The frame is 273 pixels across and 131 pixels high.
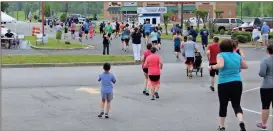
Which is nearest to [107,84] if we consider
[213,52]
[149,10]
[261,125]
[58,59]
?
[261,125]

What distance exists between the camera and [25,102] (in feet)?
46.9

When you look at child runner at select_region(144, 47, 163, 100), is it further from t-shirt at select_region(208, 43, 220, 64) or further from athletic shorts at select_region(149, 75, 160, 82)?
t-shirt at select_region(208, 43, 220, 64)

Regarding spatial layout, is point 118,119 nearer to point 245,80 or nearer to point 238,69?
point 238,69

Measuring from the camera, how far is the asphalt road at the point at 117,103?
11.0 metres

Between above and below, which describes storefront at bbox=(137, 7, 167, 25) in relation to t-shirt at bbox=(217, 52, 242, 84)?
above

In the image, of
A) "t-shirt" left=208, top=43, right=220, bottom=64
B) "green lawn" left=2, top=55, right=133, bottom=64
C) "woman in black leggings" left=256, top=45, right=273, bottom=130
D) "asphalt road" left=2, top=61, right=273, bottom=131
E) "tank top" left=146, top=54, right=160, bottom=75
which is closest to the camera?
"woman in black leggings" left=256, top=45, right=273, bottom=130

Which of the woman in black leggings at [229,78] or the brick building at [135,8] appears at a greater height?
the brick building at [135,8]

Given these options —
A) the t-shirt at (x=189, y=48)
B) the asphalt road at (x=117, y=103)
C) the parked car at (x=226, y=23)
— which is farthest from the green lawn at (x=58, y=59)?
the parked car at (x=226, y=23)

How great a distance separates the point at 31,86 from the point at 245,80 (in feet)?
23.2

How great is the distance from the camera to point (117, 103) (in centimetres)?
1410

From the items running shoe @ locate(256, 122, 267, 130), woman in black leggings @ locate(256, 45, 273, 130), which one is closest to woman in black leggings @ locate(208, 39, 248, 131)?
woman in black leggings @ locate(256, 45, 273, 130)

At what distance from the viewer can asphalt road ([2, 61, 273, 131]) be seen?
11.0 meters

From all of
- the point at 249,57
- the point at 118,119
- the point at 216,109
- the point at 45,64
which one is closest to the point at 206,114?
the point at 216,109

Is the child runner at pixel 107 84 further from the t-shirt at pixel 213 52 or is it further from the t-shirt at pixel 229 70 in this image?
the t-shirt at pixel 213 52
